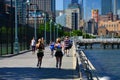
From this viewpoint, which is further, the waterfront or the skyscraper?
the skyscraper

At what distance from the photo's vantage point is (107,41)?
581 feet

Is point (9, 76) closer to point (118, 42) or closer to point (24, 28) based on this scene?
point (24, 28)

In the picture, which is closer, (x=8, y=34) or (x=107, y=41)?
(x=8, y=34)

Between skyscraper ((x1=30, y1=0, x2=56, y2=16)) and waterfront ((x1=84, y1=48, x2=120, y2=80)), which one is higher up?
skyscraper ((x1=30, y1=0, x2=56, y2=16))

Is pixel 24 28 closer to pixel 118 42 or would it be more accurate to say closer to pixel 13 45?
pixel 13 45

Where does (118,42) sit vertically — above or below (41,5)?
below

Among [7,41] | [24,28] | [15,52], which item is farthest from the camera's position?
[24,28]

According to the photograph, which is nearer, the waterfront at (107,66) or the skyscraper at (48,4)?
the waterfront at (107,66)

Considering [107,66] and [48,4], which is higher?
[48,4]

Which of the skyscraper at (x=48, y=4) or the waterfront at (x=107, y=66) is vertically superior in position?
the skyscraper at (x=48, y=4)

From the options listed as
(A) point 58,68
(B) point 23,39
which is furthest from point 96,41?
(A) point 58,68

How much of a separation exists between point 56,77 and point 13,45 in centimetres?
3004

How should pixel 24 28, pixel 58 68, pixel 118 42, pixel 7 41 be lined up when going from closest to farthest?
pixel 58 68
pixel 7 41
pixel 24 28
pixel 118 42

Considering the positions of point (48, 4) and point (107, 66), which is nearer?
point (107, 66)
